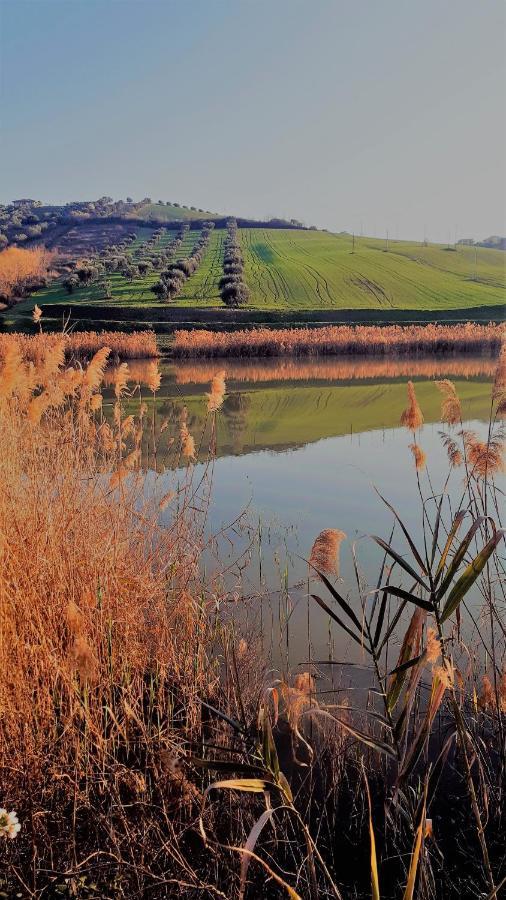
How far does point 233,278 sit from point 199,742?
5345 centimetres

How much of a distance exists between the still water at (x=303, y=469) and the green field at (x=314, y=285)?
20.3 metres

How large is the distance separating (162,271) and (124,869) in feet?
195

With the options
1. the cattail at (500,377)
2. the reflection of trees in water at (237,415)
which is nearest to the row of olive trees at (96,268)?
the reflection of trees in water at (237,415)

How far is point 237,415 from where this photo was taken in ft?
58.6

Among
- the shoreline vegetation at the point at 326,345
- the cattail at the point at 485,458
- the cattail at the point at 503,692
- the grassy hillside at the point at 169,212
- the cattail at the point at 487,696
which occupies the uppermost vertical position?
the grassy hillside at the point at 169,212

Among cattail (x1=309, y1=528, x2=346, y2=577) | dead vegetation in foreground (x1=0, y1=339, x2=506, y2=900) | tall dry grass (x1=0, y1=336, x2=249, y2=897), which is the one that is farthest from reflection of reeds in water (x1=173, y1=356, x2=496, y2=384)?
cattail (x1=309, y1=528, x2=346, y2=577)

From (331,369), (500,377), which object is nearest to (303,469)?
(500,377)

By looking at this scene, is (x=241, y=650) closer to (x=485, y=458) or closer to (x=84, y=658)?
(x=485, y=458)

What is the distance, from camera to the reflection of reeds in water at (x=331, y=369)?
24.5 meters

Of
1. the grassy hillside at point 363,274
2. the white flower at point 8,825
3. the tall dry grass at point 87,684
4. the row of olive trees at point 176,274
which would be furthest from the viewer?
the grassy hillside at point 363,274

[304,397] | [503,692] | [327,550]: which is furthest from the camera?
[304,397]

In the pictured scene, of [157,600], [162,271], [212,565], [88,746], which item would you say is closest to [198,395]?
[212,565]

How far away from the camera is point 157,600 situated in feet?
14.6

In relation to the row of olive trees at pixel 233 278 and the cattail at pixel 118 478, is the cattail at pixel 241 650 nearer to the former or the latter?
the cattail at pixel 118 478
